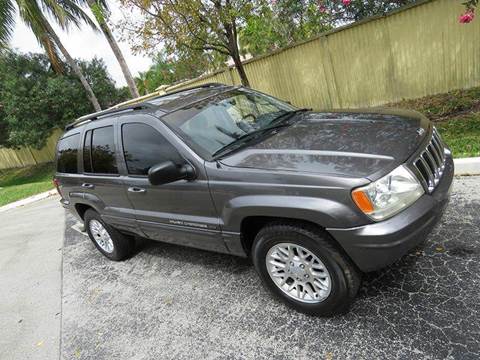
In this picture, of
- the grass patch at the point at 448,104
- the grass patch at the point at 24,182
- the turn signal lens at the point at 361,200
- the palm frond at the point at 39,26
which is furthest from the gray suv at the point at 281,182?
the palm frond at the point at 39,26

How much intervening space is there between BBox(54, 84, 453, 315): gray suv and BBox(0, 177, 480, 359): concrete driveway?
0.28 m

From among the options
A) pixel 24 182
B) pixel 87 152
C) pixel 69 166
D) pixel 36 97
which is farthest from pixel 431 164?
pixel 24 182

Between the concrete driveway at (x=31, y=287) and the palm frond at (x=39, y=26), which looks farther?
the palm frond at (x=39, y=26)

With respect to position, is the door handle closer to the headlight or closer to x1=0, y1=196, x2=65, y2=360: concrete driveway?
x1=0, y1=196, x2=65, y2=360: concrete driveway

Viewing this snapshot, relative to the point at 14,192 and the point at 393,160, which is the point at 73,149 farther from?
the point at 14,192

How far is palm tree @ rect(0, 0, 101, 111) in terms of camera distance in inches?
538

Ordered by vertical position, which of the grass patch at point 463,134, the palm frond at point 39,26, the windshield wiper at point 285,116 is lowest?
the grass patch at point 463,134

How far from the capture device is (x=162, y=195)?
3.62 m

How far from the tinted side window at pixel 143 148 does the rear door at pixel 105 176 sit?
235mm

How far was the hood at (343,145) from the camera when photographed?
266 cm

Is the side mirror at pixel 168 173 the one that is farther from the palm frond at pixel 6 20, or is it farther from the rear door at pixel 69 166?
the palm frond at pixel 6 20

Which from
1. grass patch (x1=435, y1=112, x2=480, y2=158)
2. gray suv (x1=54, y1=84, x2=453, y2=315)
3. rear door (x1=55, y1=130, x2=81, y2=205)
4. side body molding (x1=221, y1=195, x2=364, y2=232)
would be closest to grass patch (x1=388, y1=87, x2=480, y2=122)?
grass patch (x1=435, y1=112, x2=480, y2=158)

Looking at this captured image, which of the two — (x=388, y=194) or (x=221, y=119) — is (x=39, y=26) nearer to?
(x=221, y=119)

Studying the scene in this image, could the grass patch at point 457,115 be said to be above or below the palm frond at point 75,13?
below
